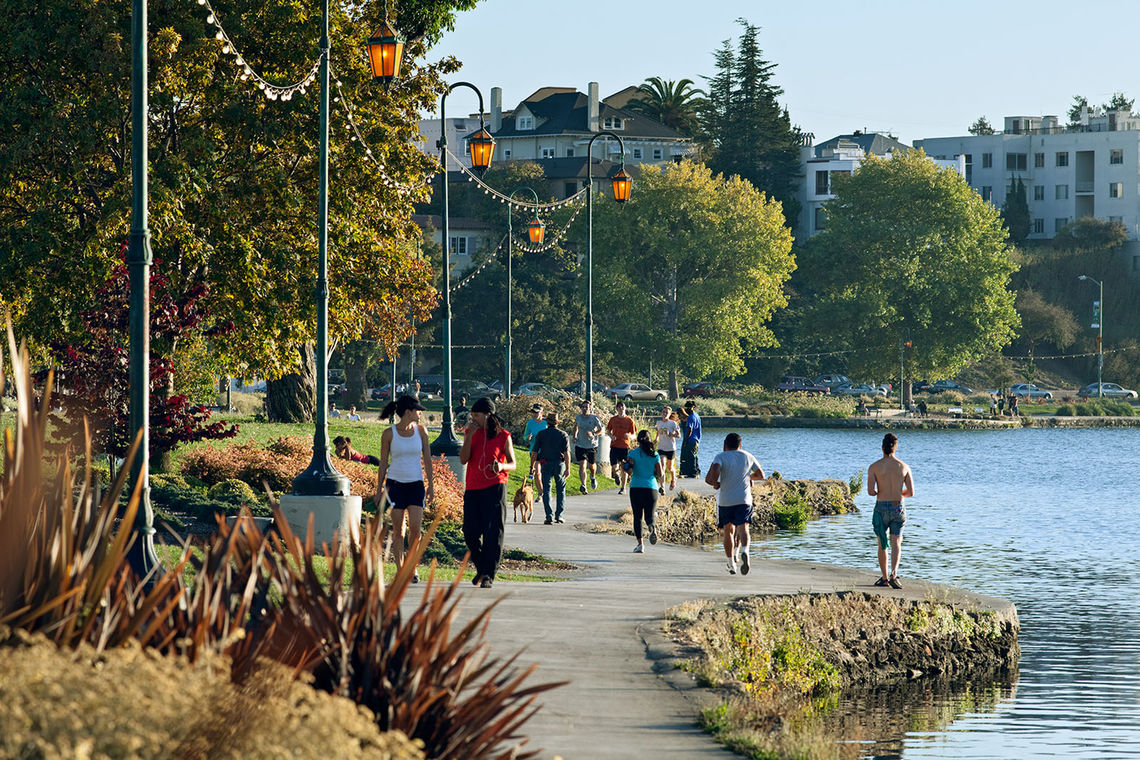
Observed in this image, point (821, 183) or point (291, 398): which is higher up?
point (821, 183)

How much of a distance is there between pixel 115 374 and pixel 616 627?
41.5 ft

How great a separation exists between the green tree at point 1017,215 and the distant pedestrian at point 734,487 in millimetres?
118917

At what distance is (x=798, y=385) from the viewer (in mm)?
106188

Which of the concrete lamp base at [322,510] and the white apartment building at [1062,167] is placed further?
the white apartment building at [1062,167]

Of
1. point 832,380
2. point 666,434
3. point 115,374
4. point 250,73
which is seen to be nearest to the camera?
point 250,73

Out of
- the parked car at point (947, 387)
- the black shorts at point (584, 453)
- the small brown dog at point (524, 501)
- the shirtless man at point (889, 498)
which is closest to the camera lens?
the shirtless man at point (889, 498)

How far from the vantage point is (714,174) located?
387 feet

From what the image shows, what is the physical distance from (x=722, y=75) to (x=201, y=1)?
103m

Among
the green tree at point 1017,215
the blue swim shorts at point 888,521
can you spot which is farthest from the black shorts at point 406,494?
the green tree at point 1017,215

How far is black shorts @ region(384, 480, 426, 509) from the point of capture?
1491 centimetres

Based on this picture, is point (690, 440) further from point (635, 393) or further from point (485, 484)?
point (635, 393)

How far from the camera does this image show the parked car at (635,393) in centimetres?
9344

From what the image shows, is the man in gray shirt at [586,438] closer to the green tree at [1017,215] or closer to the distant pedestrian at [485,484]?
the distant pedestrian at [485,484]

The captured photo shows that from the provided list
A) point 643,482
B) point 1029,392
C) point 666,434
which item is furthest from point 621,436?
point 1029,392
